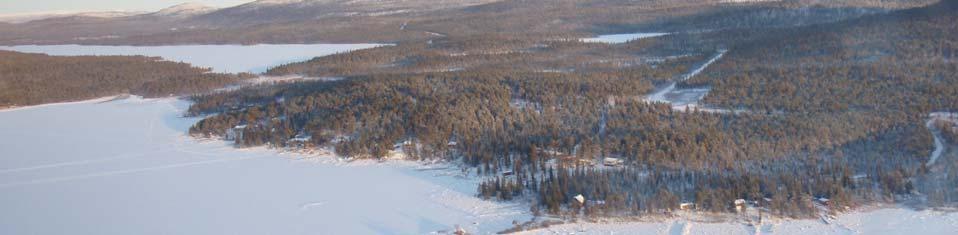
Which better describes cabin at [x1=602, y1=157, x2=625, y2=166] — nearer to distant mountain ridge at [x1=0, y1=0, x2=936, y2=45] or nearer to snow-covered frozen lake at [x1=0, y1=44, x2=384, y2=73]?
snow-covered frozen lake at [x1=0, y1=44, x2=384, y2=73]

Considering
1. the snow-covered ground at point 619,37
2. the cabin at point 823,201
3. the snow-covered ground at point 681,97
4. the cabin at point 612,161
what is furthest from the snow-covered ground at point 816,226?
the snow-covered ground at point 619,37

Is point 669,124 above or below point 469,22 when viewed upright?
above

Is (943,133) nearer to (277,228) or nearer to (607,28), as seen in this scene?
(277,228)

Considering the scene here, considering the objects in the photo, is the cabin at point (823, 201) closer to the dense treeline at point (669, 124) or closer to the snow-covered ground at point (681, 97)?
the dense treeline at point (669, 124)

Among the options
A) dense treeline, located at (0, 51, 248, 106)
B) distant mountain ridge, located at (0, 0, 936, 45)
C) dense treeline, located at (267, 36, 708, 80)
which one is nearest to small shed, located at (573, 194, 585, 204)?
dense treeline, located at (267, 36, 708, 80)

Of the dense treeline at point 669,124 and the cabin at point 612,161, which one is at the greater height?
the dense treeline at point 669,124

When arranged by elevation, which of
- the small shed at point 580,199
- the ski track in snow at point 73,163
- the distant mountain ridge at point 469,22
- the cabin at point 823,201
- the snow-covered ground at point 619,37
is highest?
the ski track in snow at point 73,163

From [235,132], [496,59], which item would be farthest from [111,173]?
[496,59]

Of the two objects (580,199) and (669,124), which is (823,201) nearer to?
(580,199)
